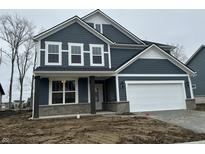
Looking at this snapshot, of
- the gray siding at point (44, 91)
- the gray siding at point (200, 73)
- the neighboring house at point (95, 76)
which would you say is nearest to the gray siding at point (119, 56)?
the neighboring house at point (95, 76)

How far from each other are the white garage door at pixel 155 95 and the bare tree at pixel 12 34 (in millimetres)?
19552

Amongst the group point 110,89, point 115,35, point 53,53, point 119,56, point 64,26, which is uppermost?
point 115,35

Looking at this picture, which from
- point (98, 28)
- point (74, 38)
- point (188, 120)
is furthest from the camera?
point (98, 28)

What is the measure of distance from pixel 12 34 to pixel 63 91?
61.0 ft

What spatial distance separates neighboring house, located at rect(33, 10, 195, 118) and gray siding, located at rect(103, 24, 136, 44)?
1773 millimetres

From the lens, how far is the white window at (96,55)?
46.2ft

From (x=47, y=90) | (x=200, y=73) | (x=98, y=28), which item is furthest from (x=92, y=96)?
(x=200, y=73)

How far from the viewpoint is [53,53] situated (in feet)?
43.3

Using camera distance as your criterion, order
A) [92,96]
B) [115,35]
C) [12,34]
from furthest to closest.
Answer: [12,34] < [115,35] < [92,96]

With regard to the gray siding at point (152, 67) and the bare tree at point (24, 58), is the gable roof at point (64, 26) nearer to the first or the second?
the gray siding at point (152, 67)

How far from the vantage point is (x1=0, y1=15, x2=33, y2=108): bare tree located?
86.6ft

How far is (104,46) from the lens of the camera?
14.6 m

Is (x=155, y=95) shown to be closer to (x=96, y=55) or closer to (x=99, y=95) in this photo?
(x=99, y=95)

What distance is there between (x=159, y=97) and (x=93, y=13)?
9350mm
